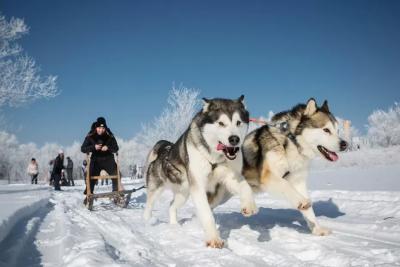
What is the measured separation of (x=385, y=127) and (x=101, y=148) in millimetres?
59779

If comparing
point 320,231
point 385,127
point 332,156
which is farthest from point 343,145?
point 385,127

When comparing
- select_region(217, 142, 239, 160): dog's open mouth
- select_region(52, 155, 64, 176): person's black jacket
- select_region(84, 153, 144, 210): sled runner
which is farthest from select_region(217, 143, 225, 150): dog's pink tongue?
select_region(52, 155, 64, 176): person's black jacket

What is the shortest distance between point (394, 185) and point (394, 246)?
598cm

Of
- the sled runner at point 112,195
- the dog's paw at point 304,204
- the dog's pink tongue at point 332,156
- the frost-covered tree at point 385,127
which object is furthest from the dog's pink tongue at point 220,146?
the frost-covered tree at point 385,127

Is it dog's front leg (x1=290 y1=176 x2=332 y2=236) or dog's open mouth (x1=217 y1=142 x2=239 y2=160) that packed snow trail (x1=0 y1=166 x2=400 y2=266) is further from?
dog's open mouth (x1=217 y1=142 x2=239 y2=160)

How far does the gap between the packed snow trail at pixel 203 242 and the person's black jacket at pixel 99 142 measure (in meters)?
2.28

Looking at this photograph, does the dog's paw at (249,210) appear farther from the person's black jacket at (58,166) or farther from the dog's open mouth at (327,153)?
the person's black jacket at (58,166)

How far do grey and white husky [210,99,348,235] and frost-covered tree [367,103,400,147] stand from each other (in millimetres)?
59174

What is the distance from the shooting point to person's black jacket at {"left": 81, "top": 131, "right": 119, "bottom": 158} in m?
8.42

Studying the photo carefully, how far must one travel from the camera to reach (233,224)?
540cm

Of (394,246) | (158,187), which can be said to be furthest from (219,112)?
(158,187)

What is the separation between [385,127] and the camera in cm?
5988

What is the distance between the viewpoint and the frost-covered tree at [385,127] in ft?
191

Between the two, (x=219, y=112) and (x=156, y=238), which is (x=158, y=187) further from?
(x=219, y=112)
